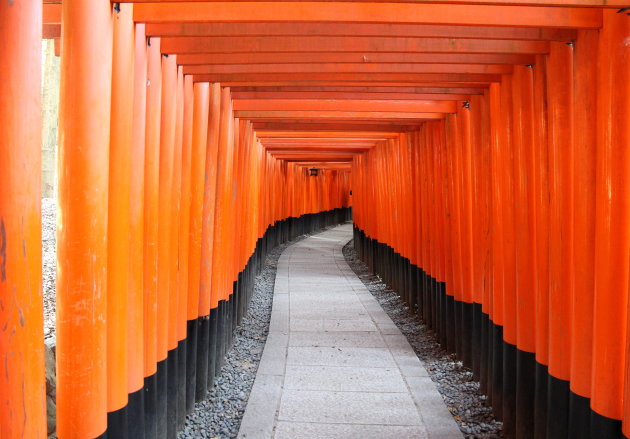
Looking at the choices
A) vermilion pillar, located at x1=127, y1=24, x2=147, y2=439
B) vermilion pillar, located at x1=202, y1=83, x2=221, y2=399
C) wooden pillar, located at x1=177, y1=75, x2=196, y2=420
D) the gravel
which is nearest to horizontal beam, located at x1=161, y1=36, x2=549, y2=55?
vermilion pillar, located at x1=127, y1=24, x2=147, y2=439

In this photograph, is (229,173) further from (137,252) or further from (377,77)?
(137,252)

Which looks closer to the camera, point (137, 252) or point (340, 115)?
point (137, 252)

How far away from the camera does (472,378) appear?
17.5ft

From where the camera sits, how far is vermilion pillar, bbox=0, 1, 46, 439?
167 centimetres

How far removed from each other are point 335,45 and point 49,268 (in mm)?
5477

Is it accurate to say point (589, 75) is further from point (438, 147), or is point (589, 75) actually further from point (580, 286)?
point (438, 147)

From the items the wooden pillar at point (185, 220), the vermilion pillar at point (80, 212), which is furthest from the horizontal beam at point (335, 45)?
the vermilion pillar at point (80, 212)

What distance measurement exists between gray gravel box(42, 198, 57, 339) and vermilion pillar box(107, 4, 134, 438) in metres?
1.77

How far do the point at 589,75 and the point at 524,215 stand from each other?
4.20 ft

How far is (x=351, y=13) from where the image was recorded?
2814mm

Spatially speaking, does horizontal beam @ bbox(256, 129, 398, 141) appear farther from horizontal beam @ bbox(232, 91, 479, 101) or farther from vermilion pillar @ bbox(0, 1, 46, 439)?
vermilion pillar @ bbox(0, 1, 46, 439)

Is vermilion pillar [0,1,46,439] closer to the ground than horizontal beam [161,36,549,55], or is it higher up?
closer to the ground

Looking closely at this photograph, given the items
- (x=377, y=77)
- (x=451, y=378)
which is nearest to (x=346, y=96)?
(x=377, y=77)

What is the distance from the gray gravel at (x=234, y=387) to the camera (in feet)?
14.1
